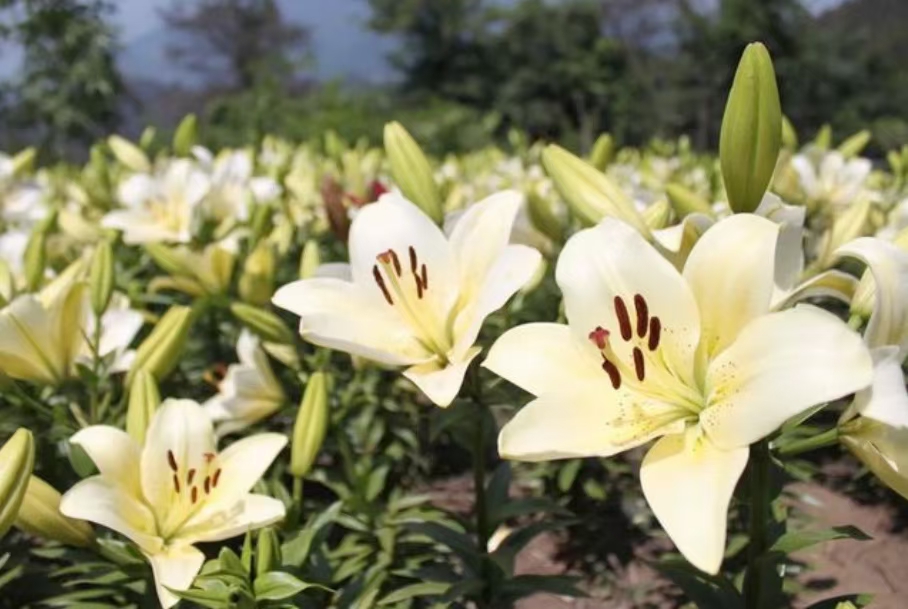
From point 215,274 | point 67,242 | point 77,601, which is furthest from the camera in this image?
point 67,242

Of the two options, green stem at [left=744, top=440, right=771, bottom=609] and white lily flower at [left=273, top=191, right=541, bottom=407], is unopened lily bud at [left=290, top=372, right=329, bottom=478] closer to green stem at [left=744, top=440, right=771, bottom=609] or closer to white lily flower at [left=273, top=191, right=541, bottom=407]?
white lily flower at [left=273, top=191, right=541, bottom=407]

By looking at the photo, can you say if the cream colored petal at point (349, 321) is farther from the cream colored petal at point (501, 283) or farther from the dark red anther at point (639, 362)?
the dark red anther at point (639, 362)

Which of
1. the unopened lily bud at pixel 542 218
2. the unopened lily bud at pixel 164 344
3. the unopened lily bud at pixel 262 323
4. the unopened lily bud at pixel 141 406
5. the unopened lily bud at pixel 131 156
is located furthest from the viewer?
the unopened lily bud at pixel 131 156

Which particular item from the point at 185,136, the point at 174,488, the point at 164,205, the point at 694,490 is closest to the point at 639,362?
the point at 694,490

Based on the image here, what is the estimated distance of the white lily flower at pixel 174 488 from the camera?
40.0 inches

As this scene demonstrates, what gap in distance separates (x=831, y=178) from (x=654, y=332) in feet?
5.05

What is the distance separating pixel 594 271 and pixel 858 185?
1522mm

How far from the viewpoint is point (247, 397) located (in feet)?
4.91

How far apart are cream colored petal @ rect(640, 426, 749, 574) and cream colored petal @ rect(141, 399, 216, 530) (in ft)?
1.86

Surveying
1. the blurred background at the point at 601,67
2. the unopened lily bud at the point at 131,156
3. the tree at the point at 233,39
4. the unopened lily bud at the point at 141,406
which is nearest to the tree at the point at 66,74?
the blurred background at the point at 601,67

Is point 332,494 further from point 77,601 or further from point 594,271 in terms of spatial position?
point 594,271

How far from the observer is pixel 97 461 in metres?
1.05

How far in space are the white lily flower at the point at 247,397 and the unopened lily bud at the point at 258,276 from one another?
0.12 metres

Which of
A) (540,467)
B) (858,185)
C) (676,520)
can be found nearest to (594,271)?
(676,520)
